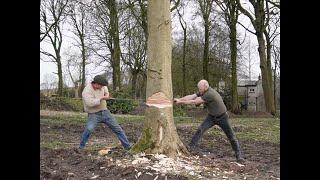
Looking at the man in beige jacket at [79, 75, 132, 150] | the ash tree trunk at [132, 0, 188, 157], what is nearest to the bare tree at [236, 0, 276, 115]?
the man in beige jacket at [79, 75, 132, 150]

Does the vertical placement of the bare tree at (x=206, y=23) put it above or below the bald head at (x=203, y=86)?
above

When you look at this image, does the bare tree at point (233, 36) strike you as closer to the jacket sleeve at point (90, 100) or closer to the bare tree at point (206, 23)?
the bare tree at point (206, 23)

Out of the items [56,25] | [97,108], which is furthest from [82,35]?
[97,108]

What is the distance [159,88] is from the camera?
298 inches

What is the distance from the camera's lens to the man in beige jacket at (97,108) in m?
8.56

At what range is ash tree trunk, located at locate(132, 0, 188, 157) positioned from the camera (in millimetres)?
7570

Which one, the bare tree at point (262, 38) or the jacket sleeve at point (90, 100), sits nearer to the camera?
the jacket sleeve at point (90, 100)

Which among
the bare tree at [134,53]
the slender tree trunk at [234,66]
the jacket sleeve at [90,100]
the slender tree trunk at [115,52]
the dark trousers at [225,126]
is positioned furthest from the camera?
the bare tree at [134,53]

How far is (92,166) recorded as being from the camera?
7.02m

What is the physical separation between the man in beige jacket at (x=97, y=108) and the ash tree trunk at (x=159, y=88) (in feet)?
3.66

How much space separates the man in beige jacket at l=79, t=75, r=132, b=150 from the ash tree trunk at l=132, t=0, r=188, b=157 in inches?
43.9

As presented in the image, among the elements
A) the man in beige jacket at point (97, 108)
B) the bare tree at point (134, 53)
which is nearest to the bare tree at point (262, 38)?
the bare tree at point (134, 53)
